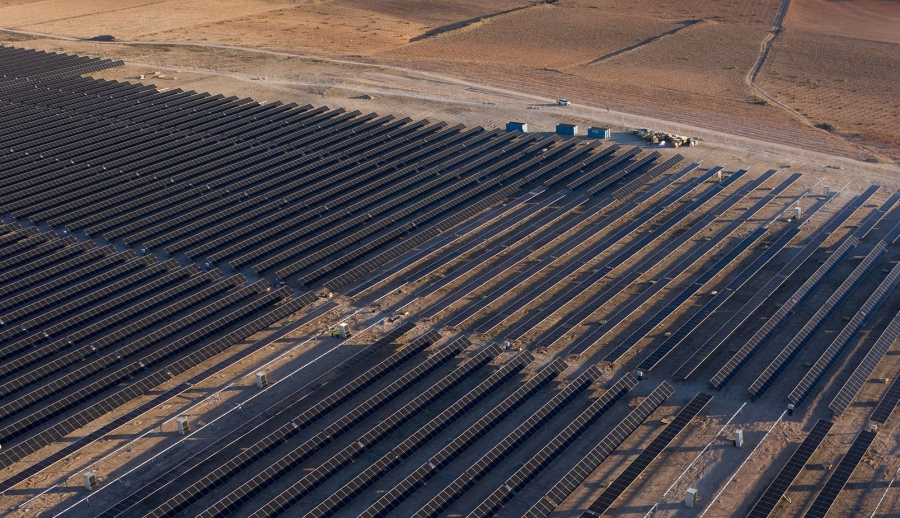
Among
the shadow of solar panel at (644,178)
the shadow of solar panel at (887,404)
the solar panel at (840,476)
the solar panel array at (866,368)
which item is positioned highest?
the shadow of solar panel at (644,178)

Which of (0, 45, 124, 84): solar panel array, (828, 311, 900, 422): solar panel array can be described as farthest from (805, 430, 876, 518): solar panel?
(0, 45, 124, 84): solar panel array

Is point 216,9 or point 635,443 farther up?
point 216,9

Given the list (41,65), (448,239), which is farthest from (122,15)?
(448,239)

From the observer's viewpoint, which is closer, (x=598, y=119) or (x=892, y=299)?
(x=892, y=299)

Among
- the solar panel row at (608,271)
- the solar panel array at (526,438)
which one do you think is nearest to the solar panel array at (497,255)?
the solar panel row at (608,271)

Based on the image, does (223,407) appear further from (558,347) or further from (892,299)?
(892,299)

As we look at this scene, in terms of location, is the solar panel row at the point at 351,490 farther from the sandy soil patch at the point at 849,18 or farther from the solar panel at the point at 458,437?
the sandy soil patch at the point at 849,18

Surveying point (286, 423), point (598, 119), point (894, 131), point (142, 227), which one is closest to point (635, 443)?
point (286, 423)
